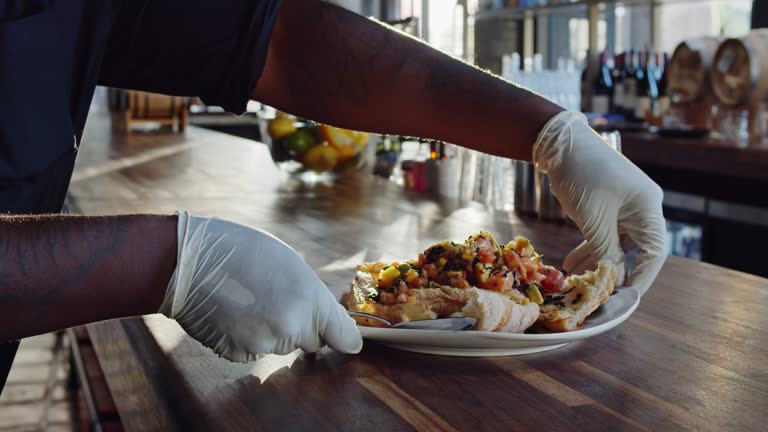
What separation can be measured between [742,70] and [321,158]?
1.81 meters

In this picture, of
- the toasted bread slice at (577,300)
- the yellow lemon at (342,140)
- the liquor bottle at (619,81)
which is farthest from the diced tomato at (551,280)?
the liquor bottle at (619,81)

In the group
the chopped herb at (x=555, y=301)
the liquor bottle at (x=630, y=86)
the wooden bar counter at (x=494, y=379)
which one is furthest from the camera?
the liquor bottle at (x=630, y=86)

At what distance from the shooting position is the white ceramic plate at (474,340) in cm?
80

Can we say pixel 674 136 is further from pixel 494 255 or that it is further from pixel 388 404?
pixel 388 404

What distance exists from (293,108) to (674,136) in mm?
2502

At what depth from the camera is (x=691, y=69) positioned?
3561mm

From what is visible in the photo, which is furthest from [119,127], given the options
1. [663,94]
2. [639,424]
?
[639,424]

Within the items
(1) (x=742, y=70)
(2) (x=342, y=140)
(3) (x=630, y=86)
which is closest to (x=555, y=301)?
(2) (x=342, y=140)

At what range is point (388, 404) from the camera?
0.71 metres

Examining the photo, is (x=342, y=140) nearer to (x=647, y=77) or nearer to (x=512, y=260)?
(x=512, y=260)

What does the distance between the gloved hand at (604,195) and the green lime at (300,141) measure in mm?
1238

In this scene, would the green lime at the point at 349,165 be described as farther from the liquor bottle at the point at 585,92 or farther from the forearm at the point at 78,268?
the liquor bottle at the point at 585,92

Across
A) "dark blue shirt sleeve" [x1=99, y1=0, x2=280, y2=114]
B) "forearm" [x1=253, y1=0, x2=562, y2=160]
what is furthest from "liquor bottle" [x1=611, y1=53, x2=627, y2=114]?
"dark blue shirt sleeve" [x1=99, y1=0, x2=280, y2=114]

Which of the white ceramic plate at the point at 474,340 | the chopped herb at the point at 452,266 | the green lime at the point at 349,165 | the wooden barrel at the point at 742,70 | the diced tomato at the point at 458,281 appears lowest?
the white ceramic plate at the point at 474,340
